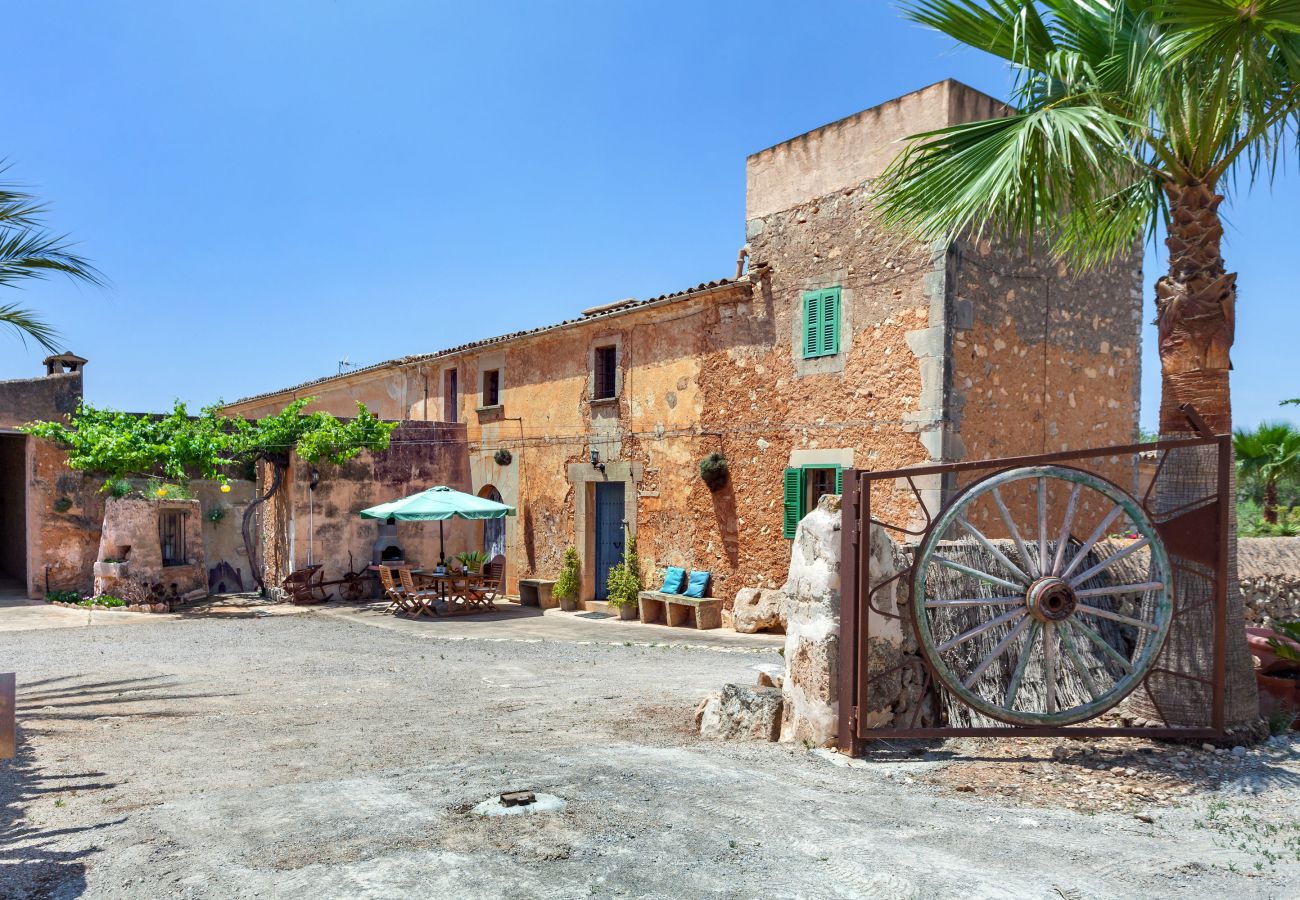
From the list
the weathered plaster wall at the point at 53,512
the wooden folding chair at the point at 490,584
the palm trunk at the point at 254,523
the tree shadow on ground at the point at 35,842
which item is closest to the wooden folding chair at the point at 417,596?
the wooden folding chair at the point at 490,584

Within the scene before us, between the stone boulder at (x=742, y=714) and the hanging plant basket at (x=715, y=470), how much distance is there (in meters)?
6.61

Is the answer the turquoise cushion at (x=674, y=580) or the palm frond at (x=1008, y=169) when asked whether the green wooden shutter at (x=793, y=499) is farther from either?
the palm frond at (x=1008, y=169)

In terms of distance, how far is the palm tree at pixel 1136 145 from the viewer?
5199 millimetres

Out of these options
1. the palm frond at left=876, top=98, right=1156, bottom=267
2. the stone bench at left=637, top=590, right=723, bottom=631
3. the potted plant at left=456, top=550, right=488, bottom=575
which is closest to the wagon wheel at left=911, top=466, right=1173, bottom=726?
the palm frond at left=876, top=98, right=1156, bottom=267

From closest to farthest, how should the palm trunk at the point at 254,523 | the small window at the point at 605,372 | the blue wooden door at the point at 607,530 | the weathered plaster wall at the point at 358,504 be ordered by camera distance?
the blue wooden door at the point at 607,530, the small window at the point at 605,372, the weathered plaster wall at the point at 358,504, the palm trunk at the point at 254,523

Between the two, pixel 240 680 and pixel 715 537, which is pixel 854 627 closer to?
pixel 240 680

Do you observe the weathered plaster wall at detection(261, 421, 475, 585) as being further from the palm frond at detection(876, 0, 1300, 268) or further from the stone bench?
the palm frond at detection(876, 0, 1300, 268)

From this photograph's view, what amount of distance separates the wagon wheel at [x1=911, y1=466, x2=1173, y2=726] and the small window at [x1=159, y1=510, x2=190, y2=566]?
13848mm

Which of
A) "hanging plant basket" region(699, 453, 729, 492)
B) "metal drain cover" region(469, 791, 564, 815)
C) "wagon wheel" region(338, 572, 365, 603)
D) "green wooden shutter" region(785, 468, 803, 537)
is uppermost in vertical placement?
"hanging plant basket" region(699, 453, 729, 492)

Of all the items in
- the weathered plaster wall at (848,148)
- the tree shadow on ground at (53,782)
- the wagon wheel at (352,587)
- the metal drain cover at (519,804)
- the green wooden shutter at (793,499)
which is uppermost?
the weathered plaster wall at (848,148)

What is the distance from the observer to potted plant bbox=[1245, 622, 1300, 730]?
19.9 ft

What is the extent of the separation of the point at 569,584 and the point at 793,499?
472 cm

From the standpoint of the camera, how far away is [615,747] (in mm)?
5938

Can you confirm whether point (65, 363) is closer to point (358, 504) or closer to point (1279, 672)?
point (358, 504)
